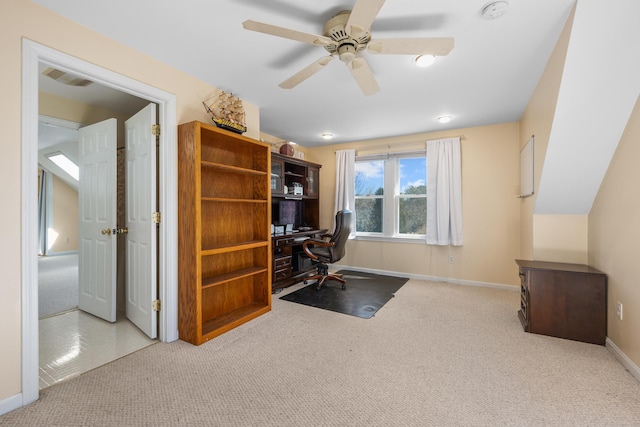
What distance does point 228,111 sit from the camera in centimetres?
274

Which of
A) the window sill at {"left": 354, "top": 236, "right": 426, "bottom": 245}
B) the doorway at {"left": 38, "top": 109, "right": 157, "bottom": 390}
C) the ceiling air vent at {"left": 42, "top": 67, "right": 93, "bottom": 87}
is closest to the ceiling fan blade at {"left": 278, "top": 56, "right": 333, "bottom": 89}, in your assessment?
the doorway at {"left": 38, "top": 109, "right": 157, "bottom": 390}

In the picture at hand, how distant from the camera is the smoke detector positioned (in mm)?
1614

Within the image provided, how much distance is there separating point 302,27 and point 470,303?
3.37 meters

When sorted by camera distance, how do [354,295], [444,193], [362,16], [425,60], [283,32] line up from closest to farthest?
1. [362,16]
2. [283,32]
3. [425,60]
4. [354,295]
5. [444,193]

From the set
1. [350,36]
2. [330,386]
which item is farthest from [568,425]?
[350,36]

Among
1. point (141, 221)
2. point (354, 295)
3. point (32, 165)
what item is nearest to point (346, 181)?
point (354, 295)

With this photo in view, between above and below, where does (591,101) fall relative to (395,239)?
above

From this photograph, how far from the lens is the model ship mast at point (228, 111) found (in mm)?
2623

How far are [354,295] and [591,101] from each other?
115 inches

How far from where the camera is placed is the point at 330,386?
5.76 ft

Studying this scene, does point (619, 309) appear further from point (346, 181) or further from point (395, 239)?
point (346, 181)

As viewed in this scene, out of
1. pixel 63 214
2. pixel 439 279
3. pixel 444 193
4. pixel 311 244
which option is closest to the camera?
pixel 311 244

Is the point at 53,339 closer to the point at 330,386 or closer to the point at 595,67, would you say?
the point at 330,386

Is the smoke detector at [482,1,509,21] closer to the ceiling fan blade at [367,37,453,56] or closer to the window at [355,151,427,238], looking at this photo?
the ceiling fan blade at [367,37,453,56]
